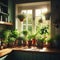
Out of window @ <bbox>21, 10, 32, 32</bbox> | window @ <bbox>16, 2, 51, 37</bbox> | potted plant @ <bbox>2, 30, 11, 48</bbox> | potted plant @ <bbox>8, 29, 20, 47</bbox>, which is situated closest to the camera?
potted plant @ <bbox>2, 30, 11, 48</bbox>

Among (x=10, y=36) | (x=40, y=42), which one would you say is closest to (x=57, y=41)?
(x=40, y=42)

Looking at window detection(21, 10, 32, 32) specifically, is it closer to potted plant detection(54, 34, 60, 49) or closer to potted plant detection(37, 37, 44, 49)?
potted plant detection(37, 37, 44, 49)

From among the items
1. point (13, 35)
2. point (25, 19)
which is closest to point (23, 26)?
point (25, 19)

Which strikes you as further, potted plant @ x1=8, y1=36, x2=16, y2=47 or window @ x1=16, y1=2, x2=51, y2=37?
window @ x1=16, y1=2, x2=51, y2=37

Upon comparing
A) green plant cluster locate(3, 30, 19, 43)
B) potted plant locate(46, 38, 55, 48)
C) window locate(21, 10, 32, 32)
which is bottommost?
A: potted plant locate(46, 38, 55, 48)

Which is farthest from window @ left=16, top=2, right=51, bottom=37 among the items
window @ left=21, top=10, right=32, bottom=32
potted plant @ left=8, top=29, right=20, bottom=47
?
potted plant @ left=8, top=29, right=20, bottom=47

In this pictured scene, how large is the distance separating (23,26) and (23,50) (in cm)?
121

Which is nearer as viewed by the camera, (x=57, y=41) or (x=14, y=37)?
(x=57, y=41)

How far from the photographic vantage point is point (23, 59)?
3.41m

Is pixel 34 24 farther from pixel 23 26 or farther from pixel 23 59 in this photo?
pixel 23 59

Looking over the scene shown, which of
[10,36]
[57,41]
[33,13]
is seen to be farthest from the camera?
[33,13]

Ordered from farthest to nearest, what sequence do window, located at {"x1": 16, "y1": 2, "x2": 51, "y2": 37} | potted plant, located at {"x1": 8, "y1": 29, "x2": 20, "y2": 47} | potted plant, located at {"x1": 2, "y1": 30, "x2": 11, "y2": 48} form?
window, located at {"x1": 16, "y1": 2, "x2": 51, "y2": 37} → potted plant, located at {"x1": 8, "y1": 29, "x2": 20, "y2": 47} → potted plant, located at {"x1": 2, "y1": 30, "x2": 11, "y2": 48}

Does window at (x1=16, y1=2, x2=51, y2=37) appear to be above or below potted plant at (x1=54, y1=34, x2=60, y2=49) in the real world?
above

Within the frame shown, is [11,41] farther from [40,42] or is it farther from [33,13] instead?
[33,13]
